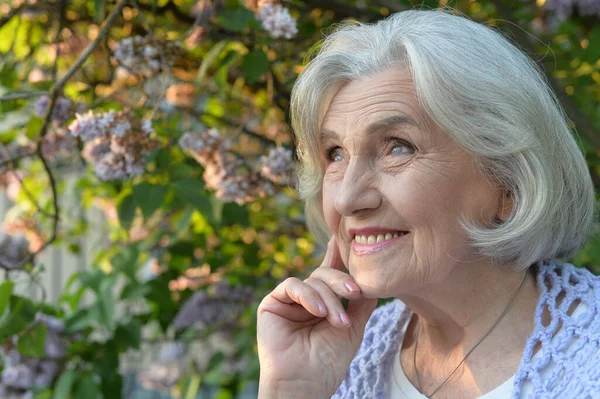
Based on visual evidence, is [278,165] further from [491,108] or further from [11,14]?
[11,14]

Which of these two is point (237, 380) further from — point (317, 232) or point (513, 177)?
point (513, 177)

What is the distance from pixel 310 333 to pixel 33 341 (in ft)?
3.48

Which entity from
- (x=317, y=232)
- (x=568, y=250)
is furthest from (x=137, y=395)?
(x=568, y=250)

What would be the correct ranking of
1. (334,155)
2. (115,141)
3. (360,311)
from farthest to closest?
(115,141)
(360,311)
(334,155)

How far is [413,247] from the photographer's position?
1.80 metres

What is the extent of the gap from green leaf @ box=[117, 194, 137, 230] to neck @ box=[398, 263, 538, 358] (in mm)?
1106

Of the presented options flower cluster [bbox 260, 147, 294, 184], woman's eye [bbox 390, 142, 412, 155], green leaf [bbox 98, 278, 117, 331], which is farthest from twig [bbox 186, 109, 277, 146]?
woman's eye [bbox 390, 142, 412, 155]

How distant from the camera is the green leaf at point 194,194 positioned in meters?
2.49

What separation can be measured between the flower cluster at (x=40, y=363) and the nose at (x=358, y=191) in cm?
136

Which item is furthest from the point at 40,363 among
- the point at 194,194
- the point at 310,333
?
the point at 310,333

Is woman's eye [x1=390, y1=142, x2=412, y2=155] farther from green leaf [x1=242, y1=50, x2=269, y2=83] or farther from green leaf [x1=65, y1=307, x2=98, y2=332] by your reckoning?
green leaf [x1=65, y1=307, x2=98, y2=332]

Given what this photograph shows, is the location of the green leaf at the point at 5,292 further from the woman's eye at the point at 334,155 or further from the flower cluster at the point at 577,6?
the flower cluster at the point at 577,6

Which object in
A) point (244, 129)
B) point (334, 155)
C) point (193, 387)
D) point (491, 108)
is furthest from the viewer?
point (193, 387)

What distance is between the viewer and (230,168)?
100 inches
